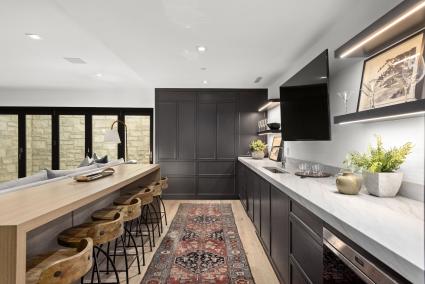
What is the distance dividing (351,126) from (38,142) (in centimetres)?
688

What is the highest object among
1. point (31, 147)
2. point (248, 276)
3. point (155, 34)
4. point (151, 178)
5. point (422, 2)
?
point (155, 34)

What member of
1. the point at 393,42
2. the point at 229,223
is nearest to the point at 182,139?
the point at 229,223

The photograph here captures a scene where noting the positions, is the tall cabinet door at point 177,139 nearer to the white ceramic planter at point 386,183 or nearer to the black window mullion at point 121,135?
the black window mullion at point 121,135

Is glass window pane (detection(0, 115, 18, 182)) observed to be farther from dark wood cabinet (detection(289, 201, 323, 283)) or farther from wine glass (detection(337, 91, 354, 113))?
wine glass (detection(337, 91, 354, 113))

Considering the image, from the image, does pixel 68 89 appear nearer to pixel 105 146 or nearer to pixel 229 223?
pixel 105 146

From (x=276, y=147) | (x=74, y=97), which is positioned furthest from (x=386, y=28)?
(x=74, y=97)

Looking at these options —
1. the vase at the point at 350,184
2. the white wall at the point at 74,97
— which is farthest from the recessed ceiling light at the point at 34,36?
the vase at the point at 350,184

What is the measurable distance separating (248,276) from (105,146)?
5014 millimetres

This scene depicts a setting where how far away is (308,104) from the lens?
2.71 meters

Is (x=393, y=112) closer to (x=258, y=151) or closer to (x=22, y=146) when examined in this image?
(x=258, y=151)

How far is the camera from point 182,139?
5891 mm

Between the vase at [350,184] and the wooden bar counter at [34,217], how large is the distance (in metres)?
1.66

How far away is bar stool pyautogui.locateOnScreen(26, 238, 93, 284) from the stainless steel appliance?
4.00ft

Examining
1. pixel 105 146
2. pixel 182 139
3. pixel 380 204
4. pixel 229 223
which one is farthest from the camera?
pixel 105 146
